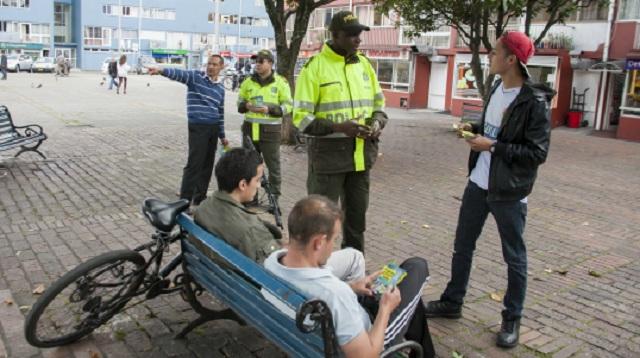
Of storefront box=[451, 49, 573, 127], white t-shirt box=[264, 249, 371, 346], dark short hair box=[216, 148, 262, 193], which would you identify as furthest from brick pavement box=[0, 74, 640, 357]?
storefront box=[451, 49, 573, 127]

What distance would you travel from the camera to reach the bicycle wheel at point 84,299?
3580 millimetres

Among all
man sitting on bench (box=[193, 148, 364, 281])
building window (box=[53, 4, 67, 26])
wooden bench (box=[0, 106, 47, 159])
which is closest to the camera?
man sitting on bench (box=[193, 148, 364, 281])

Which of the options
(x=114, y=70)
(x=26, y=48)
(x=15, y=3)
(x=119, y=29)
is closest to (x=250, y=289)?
(x=114, y=70)

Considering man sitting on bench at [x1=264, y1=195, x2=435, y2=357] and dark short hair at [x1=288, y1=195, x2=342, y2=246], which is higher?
dark short hair at [x1=288, y1=195, x2=342, y2=246]

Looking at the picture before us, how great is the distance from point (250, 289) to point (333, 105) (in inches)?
70.4

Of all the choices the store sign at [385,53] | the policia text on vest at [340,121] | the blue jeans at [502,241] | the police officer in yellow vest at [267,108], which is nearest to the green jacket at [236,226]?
the policia text on vest at [340,121]

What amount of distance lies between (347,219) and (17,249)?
3055 millimetres

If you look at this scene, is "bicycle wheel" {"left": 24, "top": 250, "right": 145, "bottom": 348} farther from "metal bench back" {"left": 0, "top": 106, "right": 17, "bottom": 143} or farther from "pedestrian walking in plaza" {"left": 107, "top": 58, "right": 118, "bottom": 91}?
"pedestrian walking in plaza" {"left": 107, "top": 58, "right": 118, "bottom": 91}

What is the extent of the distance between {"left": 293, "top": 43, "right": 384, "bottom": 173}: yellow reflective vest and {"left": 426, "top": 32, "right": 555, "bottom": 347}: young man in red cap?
802 millimetres

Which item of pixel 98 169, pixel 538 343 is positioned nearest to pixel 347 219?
pixel 538 343

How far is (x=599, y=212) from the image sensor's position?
820 cm

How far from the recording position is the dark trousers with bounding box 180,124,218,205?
23.1ft

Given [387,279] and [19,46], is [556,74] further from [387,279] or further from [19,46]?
[19,46]

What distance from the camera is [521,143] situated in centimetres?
369
